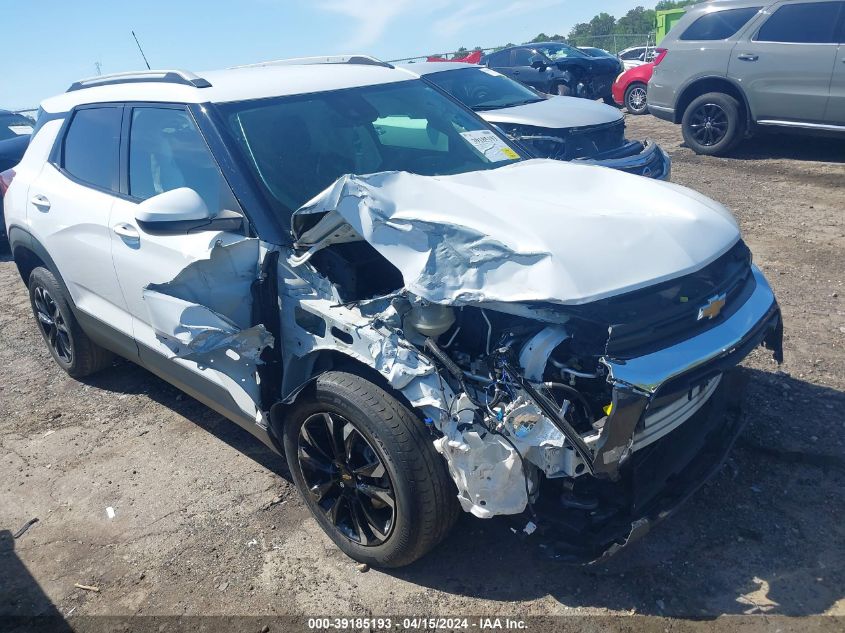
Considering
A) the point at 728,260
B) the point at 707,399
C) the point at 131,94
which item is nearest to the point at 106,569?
the point at 131,94

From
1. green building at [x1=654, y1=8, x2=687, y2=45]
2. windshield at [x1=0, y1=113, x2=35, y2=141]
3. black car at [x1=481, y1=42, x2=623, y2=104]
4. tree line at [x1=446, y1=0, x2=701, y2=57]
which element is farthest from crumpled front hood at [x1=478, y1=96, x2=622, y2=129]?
tree line at [x1=446, y1=0, x2=701, y2=57]

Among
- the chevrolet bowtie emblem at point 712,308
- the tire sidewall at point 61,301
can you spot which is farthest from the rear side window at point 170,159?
the chevrolet bowtie emblem at point 712,308

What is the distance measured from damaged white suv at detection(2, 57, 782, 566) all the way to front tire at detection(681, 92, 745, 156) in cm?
668

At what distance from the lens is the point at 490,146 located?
152 inches

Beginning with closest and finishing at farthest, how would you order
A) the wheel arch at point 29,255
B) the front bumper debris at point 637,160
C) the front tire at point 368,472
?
1. the front tire at point 368,472
2. the wheel arch at point 29,255
3. the front bumper debris at point 637,160

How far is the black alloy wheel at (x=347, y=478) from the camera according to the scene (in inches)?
107

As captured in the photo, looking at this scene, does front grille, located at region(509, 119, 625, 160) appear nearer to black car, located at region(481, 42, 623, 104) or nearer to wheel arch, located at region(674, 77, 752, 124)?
wheel arch, located at region(674, 77, 752, 124)

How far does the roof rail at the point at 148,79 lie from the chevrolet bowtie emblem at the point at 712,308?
8.52 ft

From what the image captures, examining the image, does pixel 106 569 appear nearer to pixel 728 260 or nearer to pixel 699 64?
pixel 728 260

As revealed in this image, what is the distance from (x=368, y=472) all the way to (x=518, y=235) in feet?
3.67

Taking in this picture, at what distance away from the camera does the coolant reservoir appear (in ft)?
8.34

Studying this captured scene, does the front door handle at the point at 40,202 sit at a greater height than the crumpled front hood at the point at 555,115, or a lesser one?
greater

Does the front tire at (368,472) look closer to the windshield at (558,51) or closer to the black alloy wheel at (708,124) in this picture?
the black alloy wheel at (708,124)

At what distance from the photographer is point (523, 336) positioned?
2463mm
